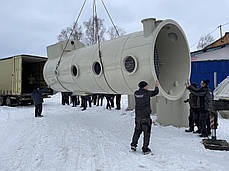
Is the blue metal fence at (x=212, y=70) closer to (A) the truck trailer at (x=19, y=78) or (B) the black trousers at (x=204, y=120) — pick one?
(B) the black trousers at (x=204, y=120)

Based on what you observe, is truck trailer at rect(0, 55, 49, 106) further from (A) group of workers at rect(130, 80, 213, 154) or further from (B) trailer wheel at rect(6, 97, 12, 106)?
(A) group of workers at rect(130, 80, 213, 154)

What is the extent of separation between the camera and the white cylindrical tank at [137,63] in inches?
202

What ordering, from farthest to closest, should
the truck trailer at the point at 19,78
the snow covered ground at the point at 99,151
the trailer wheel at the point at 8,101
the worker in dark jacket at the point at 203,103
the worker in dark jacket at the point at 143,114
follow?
the trailer wheel at the point at 8,101
the truck trailer at the point at 19,78
the worker in dark jacket at the point at 203,103
the worker in dark jacket at the point at 143,114
the snow covered ground at the point at 99,151

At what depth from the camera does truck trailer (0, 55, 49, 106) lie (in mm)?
12562

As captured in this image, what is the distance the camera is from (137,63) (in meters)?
5.21

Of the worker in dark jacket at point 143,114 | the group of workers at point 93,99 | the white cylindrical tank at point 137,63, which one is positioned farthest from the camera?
the group of workers at point 93,99

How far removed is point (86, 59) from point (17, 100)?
8337mm

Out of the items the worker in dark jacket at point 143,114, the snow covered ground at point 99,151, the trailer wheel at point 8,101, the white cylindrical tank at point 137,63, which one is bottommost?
the snow covered ground at point 99,151

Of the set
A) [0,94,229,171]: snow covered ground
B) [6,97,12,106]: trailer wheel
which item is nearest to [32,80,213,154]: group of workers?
[0,94,229,171]: snow covered ground

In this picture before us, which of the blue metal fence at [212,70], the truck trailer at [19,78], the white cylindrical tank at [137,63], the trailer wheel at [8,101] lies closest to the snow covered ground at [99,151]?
the white cylindrical tank at [137,63]

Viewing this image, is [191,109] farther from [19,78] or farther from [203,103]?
[19,78]

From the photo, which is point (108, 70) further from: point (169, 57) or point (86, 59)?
point (169, 57)

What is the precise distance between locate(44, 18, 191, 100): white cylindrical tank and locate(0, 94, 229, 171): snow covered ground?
119cm

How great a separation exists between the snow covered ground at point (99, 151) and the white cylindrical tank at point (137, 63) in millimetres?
1186
